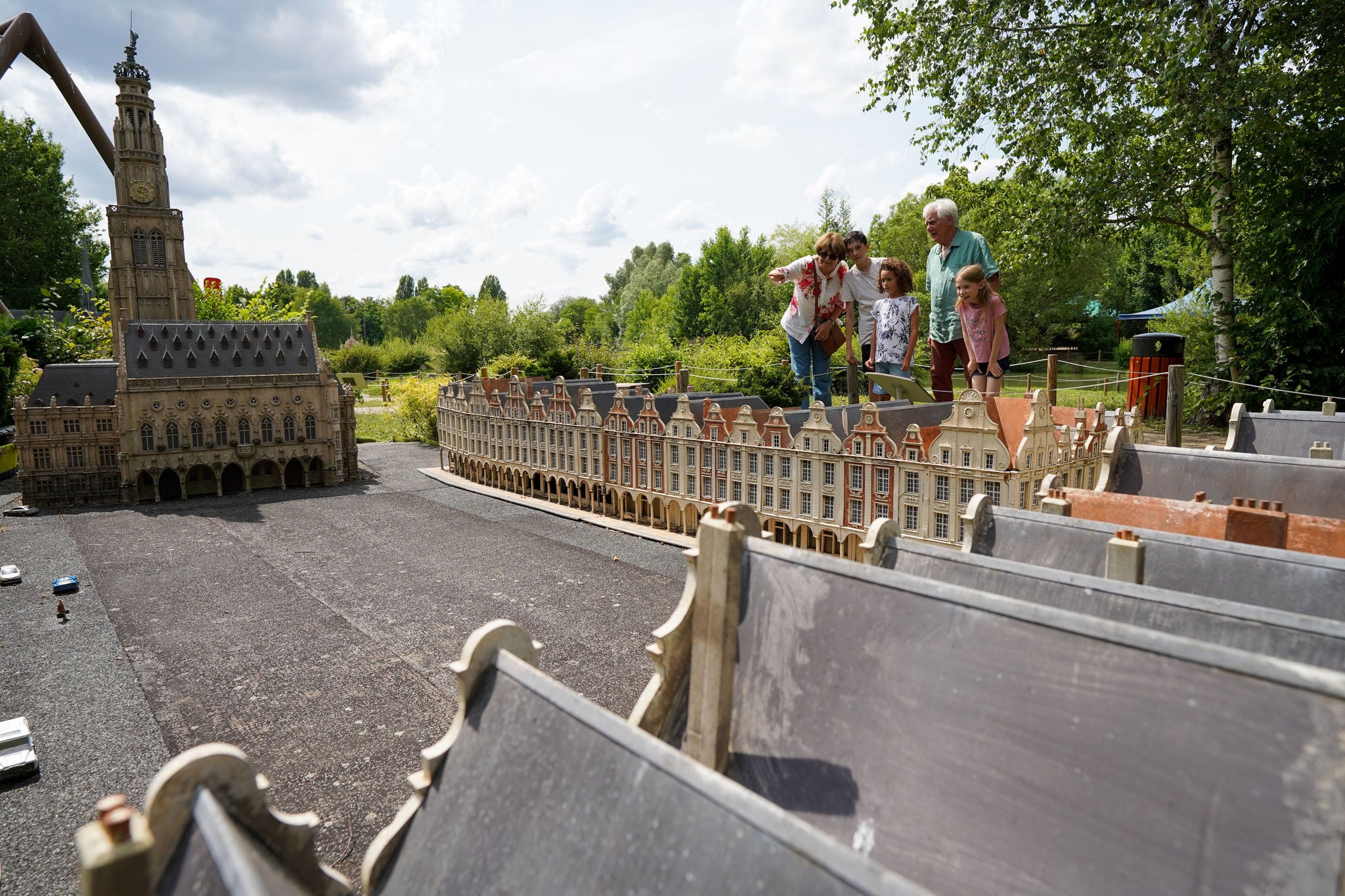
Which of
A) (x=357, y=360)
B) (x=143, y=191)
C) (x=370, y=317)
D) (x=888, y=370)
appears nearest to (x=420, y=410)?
(x=143, y=191)

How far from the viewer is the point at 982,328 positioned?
57.1 ft

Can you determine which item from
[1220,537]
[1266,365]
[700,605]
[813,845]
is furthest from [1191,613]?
[1266,365]

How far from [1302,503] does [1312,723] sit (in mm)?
10515

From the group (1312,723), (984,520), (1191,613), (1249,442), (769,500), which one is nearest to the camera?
(1312,723)

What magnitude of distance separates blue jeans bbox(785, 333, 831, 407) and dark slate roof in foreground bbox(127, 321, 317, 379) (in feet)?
87.1

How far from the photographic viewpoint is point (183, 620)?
60.1 ft

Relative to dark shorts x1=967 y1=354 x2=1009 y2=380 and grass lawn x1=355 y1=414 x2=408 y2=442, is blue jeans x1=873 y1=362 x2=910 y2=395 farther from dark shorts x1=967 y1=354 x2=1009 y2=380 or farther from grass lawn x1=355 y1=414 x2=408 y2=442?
grass lawn x1=355 y1=414 x2=408 y2=442

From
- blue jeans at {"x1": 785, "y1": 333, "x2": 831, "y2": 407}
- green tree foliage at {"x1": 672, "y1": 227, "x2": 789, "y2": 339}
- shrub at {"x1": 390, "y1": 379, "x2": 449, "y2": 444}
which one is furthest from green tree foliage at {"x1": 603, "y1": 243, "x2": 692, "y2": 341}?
blue jeans at {"x1": 785, "y1": 333, "x2": 831, "y2": 407}

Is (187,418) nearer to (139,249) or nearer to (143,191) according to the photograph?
(139,249)

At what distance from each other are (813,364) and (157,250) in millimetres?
49120

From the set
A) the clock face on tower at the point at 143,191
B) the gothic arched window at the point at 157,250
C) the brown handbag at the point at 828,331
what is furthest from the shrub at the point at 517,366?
the brown handbag at the point at 828,331

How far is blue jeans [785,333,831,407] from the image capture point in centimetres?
2294

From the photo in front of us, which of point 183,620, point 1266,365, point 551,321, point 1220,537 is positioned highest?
point 551,321

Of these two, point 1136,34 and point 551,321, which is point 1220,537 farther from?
point 551,321
